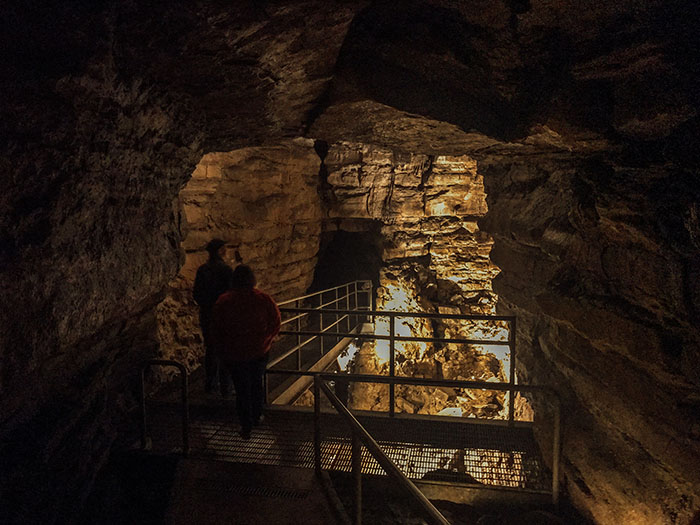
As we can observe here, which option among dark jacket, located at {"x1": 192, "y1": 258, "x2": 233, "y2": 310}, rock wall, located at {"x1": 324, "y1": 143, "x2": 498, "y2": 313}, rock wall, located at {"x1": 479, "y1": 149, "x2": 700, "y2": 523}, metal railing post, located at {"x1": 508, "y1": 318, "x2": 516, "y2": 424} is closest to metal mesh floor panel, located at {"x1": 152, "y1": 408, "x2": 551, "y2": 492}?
metal railing post, located at {"x1": 508, "y1": 318, "x2": 516, "y2": 424}

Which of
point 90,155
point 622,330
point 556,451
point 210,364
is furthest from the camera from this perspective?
point 210,364

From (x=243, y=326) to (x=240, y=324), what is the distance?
0.09ft

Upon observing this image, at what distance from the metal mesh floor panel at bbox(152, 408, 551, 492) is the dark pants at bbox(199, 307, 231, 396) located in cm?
33

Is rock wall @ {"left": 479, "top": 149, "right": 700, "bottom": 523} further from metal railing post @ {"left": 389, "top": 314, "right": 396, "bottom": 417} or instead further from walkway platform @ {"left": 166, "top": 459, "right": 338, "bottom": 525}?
walkway platform @ {"left": 166, "top": 459, "right": 338, "bottom": 525}

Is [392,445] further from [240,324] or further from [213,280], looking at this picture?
[213,280]

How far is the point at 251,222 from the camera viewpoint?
8094 mm

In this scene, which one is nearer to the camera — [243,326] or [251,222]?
[243,326]

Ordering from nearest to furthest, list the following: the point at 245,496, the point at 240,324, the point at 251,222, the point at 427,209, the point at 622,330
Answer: the point at 622,330
the point at 245,496
the point at 240,324
the point at 251,222
the point at 427,209

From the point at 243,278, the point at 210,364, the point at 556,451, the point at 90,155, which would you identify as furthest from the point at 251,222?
the point at 556,451

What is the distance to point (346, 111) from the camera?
337cm

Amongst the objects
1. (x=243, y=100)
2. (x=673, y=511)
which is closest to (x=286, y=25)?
(x=243, y=100)

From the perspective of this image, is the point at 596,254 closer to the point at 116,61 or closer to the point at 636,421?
the point at 636,421

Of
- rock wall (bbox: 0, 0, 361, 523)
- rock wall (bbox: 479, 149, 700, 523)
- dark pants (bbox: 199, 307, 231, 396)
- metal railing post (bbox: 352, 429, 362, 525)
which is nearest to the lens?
rock wall (bbox: 0, 0, 361, 523)

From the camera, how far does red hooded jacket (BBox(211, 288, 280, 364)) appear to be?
11.6ft
